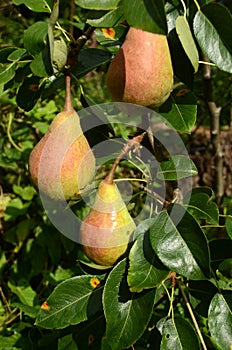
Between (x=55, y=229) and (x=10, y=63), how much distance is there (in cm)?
93

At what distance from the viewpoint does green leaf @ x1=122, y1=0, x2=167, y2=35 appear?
613 mm

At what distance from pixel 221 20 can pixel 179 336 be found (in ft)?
1.70

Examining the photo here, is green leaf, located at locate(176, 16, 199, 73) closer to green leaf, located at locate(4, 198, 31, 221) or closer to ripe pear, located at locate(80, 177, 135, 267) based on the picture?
ripe pear, located at locate(80, 177, 135, 267)

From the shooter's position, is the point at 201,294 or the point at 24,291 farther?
the point at 24,291

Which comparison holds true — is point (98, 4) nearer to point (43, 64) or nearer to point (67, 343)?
point (43, 64)

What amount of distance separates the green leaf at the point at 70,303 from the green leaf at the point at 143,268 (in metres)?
0.17

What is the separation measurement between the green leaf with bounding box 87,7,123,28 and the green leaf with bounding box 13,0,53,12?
0.12 m

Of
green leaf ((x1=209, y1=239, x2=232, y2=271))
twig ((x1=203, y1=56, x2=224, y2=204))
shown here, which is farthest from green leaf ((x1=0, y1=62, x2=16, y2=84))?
twig ((x1=203, y1=56, x2=224, y2=204))

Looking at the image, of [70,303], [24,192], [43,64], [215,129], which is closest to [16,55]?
[43,64]

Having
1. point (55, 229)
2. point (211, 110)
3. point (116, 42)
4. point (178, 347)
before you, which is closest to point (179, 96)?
point (116, 42)

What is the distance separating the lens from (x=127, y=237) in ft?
2.81

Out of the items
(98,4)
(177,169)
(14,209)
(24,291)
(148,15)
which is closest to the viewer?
(148,15)

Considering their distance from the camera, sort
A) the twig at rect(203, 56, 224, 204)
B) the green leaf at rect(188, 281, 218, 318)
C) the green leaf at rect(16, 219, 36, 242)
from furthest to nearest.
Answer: the green leaf at rect(16, 219, 36, 242) < the twig at rect(203, 56, 224, 204) < the green leaf at rect(188, 281, 218, 318)

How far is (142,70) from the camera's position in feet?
2.46
